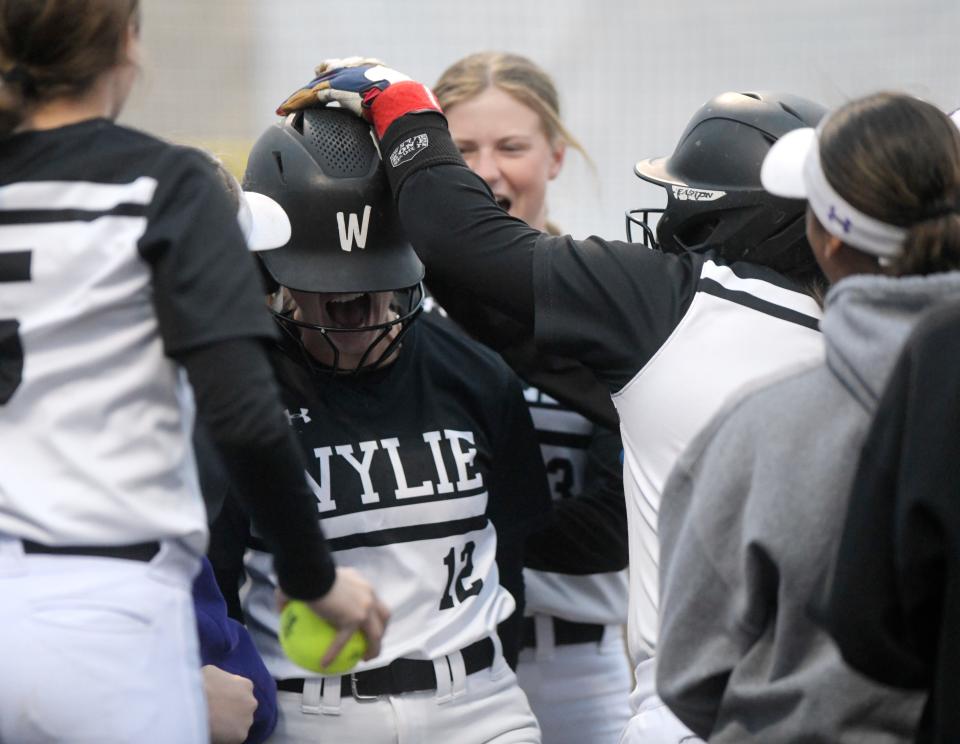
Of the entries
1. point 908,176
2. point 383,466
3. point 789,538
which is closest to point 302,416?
point 383,466

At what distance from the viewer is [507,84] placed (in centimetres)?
330

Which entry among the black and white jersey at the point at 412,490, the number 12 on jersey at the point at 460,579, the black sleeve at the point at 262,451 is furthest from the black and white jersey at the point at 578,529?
the black sleeve at the point at 262,451

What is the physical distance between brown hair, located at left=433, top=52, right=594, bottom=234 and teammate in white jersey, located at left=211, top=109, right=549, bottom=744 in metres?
0.80

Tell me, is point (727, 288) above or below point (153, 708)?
above

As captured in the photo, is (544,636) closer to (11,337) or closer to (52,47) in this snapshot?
(11,337)

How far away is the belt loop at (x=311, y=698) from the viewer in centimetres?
234

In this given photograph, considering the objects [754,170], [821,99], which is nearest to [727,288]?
[754,170]

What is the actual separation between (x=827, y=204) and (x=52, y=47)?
102cm

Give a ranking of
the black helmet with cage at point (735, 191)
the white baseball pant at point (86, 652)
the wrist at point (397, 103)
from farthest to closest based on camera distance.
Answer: the wrist at point (397, 103) < the black helmet with cage at point (735, 191) < the white baseball pant at point (86, 652)

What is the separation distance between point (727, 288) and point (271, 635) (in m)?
1.08

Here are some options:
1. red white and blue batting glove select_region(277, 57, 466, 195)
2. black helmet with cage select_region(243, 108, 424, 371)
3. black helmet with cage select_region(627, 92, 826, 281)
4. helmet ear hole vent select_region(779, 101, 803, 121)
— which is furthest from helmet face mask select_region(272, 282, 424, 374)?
helmet ear hole vent select_region(779, 101, 803, 121)

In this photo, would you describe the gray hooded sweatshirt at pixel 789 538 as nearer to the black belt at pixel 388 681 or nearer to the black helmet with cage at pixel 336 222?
the black belt at pixel 388 681

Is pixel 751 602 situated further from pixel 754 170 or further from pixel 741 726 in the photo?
pixel 754 170

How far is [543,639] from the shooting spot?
306 centimetres
